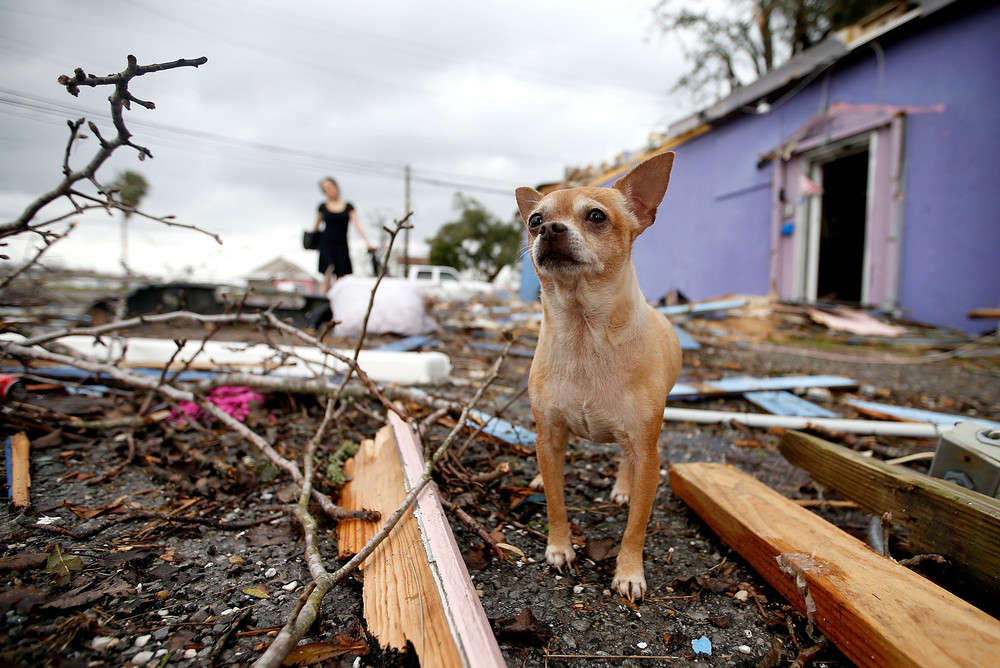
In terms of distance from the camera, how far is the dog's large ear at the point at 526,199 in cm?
228

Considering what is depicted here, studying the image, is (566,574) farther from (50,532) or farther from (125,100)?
(125,100)

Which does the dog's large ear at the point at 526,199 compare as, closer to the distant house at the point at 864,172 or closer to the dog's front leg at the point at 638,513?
the dog's front leg at the point at 638,513

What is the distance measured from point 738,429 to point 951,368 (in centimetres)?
461

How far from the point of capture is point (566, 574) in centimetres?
202

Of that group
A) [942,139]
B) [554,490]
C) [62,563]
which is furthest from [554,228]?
[942,139]

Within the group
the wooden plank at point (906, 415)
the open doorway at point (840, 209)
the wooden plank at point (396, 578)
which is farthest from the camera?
the open doorway at point (840, 209)

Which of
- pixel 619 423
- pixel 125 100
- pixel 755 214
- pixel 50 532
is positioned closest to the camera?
pixel 125 100

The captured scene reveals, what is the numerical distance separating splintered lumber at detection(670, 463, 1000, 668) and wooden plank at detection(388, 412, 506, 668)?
976 millimetres

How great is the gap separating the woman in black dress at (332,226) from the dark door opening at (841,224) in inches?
367

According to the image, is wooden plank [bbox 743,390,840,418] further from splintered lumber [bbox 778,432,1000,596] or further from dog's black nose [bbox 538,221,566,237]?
dog's black nose [bbox 538,221,566,237]

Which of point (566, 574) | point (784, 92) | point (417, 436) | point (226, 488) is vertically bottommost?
point (566, 574)

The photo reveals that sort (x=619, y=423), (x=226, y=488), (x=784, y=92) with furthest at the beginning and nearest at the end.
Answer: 1. (x=784, y=92)
2. (x=226, y=488)
3. (x=619, y=423)

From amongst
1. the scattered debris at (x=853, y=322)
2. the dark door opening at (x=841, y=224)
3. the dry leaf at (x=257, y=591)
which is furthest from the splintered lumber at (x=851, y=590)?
the dark door opening at (x=841, y=224)

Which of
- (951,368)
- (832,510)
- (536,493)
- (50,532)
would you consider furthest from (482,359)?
(951,368)
